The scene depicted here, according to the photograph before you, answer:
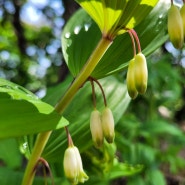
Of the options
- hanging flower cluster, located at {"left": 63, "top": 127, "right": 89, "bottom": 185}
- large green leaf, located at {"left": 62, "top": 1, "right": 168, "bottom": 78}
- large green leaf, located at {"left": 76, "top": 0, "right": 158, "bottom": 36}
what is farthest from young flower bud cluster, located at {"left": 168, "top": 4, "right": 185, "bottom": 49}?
hanging flower cluster, located at {"left": 63, "top": 127, "right": 89, "bottom": 185}

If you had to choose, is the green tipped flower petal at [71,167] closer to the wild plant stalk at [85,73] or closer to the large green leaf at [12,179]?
the wild plant stalk at [85,73]

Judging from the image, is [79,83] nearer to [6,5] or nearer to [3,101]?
[3,101]

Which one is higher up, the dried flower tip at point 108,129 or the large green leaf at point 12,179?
the dried flower tip at point 108,129

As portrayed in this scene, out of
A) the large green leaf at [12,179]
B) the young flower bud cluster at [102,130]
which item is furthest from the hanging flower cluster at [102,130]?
the large green leaf at [12,179]

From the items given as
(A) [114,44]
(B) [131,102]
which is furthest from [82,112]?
(B) [131,102]

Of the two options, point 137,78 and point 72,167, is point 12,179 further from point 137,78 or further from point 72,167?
point 137,78

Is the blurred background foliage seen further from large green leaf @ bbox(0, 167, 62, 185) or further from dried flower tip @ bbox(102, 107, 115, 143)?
dried flower tip @ bbox(102, 107, 115, 143)

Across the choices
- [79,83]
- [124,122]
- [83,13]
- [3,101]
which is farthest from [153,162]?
[3,101]
